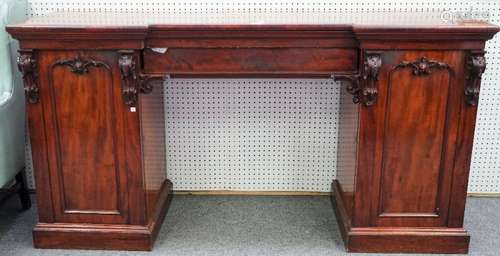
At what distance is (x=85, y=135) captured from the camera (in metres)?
2.40

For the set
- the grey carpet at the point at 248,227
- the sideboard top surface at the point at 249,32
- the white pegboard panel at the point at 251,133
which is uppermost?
the sideboard top surface at the point at 249,32

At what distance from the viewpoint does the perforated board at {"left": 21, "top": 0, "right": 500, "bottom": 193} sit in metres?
2.77

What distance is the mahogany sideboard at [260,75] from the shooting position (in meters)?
2.23

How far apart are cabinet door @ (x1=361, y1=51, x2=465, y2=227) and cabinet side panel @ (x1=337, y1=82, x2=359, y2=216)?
0.37 feet

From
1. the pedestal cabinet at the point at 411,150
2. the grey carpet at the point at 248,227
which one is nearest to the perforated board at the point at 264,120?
the grey carpet at the point at 248,227

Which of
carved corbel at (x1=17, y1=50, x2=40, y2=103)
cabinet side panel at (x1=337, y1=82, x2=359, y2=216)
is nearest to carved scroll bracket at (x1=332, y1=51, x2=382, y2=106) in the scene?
cabinet side panel at (x1=337, y1=82, x2=359, y2=216)

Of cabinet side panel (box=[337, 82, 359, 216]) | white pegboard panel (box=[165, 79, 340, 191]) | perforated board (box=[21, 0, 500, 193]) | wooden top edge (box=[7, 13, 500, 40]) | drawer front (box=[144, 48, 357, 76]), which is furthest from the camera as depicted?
white pegboard panel (box=[165, 79, 340, 191])

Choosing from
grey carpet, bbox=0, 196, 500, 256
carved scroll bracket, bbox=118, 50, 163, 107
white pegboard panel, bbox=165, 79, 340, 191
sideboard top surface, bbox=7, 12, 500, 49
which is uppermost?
sideboard top surface, bbox=7, 12, 500, 49

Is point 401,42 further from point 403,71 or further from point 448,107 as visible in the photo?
point 448,107

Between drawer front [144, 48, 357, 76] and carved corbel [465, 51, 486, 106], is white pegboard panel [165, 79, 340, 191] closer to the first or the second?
drawer front [144, 48, 357, 76]

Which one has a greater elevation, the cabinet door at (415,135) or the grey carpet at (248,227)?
the cabinet door at (415,135)

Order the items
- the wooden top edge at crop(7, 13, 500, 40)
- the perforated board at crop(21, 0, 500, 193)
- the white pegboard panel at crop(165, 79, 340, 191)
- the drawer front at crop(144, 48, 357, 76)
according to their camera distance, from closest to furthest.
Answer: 1. the wooden top edge at crop(7, 13, 500, 40)
2. the drawer front at crop(144, 48, 357, 76)
3. the perforated board at crop(21, 0, 500, 193)
4. the white pegboard panel at crop(165, 79, 340, 191)

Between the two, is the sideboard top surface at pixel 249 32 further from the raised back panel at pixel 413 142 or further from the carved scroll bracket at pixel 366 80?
the raised back panel at pixel 413 142

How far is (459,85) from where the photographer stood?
229 cm
